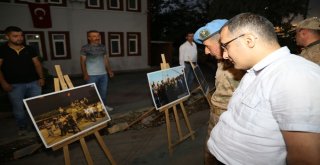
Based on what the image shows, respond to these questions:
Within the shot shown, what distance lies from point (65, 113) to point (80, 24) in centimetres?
1049

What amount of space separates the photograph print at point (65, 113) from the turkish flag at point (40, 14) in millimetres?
9492

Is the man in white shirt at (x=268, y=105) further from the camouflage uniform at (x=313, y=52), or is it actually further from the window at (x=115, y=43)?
the window at (x=115, y=43)

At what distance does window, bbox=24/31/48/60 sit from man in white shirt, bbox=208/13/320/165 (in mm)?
11591

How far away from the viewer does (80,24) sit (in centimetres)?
1223

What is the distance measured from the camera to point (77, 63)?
12633mm

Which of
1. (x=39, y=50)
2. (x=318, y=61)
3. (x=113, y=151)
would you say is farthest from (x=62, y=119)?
(x=39, y=50)

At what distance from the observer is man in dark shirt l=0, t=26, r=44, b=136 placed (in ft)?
13.4

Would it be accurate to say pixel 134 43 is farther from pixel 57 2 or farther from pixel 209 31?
pixel 209 31

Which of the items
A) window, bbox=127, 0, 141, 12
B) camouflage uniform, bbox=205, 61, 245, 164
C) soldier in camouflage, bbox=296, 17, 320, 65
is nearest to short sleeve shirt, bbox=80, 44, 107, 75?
camouflage uniform, bbox=205, 61, 245, 164

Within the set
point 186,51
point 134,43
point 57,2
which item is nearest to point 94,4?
point 57,2

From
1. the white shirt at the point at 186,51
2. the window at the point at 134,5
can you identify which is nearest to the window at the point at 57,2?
the window at the point at 134,5

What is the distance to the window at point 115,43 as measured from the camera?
13500 millimetres

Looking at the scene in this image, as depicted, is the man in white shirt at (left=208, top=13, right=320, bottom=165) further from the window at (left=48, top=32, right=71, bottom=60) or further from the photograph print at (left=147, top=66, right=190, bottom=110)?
the window at (left=48, top=32, right=71, bottom=60)

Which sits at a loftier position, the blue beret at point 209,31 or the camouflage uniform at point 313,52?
the blue beret at point 209,31
